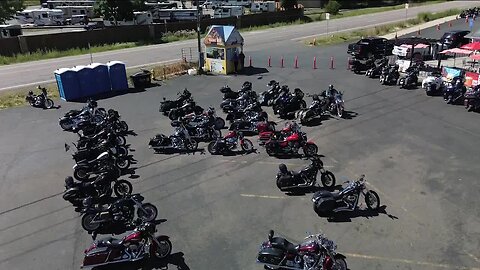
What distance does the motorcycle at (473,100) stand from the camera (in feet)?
68.9

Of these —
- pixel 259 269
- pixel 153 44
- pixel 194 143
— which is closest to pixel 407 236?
pixel 259 269

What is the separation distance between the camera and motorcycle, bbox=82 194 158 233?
1194 cm

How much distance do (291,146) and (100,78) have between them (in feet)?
50.7

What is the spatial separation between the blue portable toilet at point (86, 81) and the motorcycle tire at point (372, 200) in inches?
771

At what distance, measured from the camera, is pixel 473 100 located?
21047mm

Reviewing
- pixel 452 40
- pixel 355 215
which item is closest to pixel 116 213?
pixel 355 215

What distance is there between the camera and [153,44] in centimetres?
4706

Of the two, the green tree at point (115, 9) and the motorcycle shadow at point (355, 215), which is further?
the green tree at point (115, 9)

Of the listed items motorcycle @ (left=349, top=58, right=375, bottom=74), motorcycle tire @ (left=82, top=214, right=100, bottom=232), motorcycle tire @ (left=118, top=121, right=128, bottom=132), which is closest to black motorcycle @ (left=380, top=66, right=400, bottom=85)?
motorcycle @ (left=349, top=58, right=375, bottom=74)

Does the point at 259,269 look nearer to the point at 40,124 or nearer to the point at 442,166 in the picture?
the point at 442,166

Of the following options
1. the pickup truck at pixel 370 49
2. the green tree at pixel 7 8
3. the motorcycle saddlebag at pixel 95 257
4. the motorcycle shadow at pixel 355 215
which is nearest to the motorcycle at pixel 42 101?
the motorcycle saddlebag at pixel 95 257

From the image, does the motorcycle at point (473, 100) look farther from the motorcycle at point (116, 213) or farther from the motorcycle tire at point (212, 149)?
the motorcycle at point (116, 213)

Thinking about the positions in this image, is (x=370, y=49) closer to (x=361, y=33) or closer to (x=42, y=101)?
(x=361, y=33)

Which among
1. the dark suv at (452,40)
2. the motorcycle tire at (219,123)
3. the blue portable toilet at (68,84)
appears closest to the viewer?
the motorcycle tire at (219,123)
